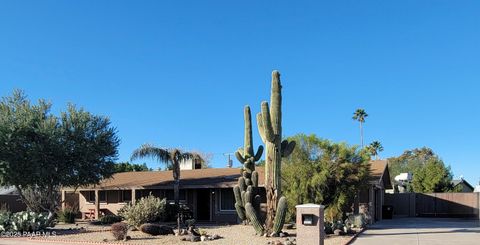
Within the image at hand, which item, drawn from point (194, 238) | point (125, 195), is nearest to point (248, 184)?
point (194, 238)

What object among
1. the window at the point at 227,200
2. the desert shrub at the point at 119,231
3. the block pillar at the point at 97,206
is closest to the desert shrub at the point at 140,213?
the desert shrub at the point at 119,231

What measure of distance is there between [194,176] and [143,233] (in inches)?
520

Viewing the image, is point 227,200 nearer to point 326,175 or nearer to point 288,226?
point 288,226

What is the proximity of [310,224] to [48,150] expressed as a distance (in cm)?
1506

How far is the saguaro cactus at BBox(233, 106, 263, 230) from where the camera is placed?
63.9 ft

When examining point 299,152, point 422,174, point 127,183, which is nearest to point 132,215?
point 299,152

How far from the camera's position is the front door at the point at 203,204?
3232 cm

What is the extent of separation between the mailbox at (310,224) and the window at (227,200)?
1539cm

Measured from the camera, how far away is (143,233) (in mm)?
20562

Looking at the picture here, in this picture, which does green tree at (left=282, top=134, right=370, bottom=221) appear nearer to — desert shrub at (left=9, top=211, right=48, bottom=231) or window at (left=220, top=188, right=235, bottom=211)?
window at (left=220, top=188, right=235, bottom=211)

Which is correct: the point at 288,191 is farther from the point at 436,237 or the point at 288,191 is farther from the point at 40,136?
the point at 40,136

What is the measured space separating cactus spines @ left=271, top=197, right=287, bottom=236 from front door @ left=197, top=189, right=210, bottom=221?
1357cm

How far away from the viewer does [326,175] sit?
2311cm

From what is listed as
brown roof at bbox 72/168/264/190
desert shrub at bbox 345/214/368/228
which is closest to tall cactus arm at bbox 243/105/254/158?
desert shrub at bbox 345/214/368/228
